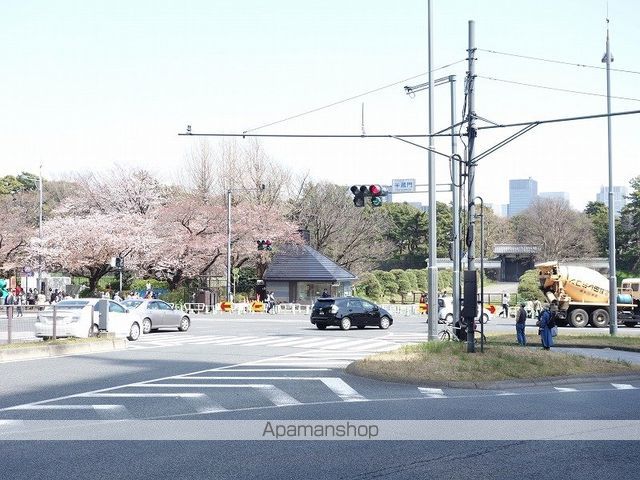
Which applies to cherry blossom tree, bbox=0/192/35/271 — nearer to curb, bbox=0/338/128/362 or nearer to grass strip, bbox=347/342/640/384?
curb, bbox=0/338/128/362

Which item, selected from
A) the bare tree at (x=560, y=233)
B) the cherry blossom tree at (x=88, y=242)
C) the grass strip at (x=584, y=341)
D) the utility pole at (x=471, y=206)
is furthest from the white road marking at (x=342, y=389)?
the bare tree at (x=560, y=233)

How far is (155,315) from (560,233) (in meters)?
56.3

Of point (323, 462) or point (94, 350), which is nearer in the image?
point (323, 462)

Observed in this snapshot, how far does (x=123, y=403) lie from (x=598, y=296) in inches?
1291

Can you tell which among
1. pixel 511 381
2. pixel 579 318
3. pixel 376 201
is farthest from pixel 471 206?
pixel 579 318

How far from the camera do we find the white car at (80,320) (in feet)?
76.2

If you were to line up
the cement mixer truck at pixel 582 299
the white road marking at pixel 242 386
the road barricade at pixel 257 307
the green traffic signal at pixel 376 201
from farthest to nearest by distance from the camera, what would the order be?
the road barricade at pixel 257 307 < the cement mixer truck at pixel 582 299 < the green traffic signal at pixel 376 201 < the white road marking at pixel 242 386

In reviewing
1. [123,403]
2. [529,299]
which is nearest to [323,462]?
[123,403]

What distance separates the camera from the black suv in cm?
3447

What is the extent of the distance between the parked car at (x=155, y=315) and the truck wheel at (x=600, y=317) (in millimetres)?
21167

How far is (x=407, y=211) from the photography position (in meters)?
83.2

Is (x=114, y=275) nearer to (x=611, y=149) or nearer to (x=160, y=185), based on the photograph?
(x=160, y=185)

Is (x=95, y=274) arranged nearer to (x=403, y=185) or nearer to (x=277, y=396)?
(x=403, y=185)

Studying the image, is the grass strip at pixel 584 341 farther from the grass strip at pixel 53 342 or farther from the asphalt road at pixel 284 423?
the grass strip at pixel 53 342
